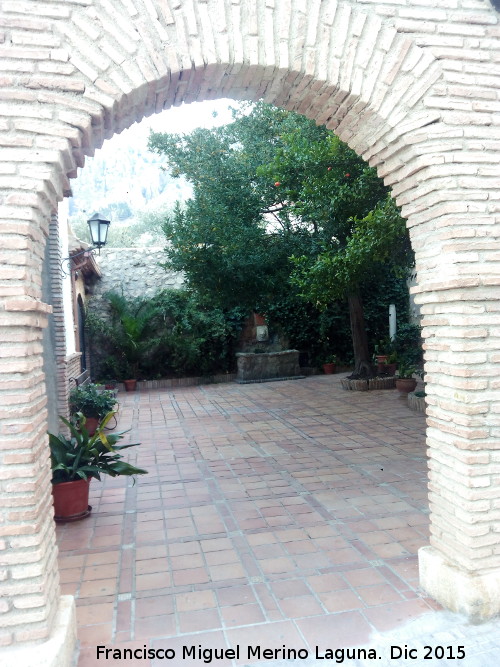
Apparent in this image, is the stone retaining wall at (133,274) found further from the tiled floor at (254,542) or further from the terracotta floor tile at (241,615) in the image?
the terracotta floor tile at (241,615)

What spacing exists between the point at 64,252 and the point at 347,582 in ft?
24.0

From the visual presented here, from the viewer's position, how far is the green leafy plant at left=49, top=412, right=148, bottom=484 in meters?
4.46

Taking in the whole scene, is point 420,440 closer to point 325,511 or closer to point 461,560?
point 325,511

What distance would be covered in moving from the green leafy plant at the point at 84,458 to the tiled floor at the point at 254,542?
0.41m

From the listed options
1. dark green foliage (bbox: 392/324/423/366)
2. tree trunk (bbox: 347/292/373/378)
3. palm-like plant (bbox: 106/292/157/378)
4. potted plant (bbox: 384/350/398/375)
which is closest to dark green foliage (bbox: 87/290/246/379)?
palm-like plant (bbox: 106/292/157/378)

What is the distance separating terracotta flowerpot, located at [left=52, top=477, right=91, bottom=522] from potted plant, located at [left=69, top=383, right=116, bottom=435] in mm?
3202

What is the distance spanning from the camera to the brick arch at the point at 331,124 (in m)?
2.34

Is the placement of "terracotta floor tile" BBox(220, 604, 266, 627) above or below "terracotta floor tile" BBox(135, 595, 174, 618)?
below

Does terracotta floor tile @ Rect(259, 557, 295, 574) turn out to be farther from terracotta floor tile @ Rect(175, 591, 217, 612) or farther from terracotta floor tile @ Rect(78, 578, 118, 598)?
terracotta floor tile @ Rect(78, 578, 118, 598)

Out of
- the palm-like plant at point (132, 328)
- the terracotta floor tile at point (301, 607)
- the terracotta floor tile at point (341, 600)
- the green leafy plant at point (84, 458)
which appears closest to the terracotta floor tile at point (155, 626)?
the terracotta floor tile at point (301, 607)

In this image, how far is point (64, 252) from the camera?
29.0ft

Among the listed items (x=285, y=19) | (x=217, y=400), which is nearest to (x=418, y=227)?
(x=285, y=19)

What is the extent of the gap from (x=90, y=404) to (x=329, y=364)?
7.64 meters

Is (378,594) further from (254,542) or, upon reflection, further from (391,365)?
(391,365)
